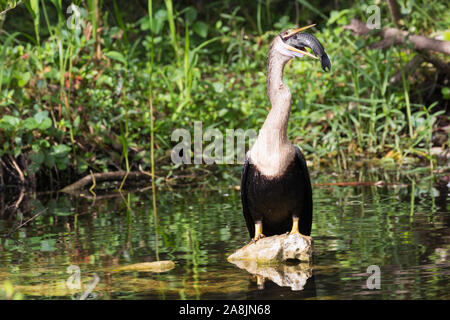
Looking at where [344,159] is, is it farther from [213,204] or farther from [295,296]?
[295,296]

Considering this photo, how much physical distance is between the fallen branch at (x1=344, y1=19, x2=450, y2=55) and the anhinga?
3370 mm

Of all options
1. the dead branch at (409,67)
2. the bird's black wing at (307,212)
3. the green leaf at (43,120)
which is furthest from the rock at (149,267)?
the dead branch at (409,67)

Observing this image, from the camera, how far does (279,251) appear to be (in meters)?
4.23

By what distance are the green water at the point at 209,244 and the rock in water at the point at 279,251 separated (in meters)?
0.09

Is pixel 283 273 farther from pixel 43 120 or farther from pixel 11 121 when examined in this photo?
pixel 11 121

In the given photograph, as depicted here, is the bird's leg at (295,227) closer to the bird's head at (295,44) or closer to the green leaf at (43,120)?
the bird's head at (295,44)

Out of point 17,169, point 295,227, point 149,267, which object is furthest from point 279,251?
point 17,169

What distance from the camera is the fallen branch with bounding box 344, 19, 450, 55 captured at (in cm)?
770

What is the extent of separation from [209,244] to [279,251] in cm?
62

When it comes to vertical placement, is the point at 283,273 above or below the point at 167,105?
below

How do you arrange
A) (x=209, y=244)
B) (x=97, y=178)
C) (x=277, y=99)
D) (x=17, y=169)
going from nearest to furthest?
(x=277, y=99) < (x=209, y=244) < (x=97, y=178) < (x=17, y=169)

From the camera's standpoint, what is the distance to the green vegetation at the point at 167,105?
25.3 feet

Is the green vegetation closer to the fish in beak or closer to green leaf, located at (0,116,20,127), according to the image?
green leaf, located at (0,116,20,127)

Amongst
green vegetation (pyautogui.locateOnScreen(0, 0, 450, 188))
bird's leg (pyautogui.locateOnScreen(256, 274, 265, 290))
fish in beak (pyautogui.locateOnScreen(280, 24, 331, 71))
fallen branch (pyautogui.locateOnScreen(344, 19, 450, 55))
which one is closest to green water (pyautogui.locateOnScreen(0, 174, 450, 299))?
bird's leg (pyautogui.locateOnScreen(256, 274, 265, 290))
